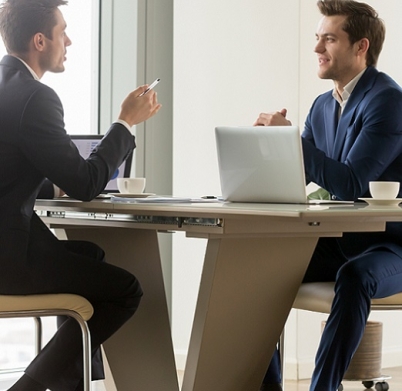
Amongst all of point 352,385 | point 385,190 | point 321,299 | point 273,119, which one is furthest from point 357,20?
point 352,385

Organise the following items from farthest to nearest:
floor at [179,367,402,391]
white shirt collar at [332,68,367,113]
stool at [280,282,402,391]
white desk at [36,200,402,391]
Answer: floor at [179,367,402,391] < white shirt collar at [332,68,367,113] < stool at [280,282,402,391] < white desk at [36,200,402,391]

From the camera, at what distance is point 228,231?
1956 mm

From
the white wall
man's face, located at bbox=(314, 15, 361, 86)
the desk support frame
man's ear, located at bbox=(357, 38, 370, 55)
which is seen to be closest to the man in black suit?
the desk support frame

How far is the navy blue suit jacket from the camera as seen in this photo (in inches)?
99.9

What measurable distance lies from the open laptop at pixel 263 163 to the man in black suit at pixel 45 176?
308 mm

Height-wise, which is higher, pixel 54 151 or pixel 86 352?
pixel 54 151

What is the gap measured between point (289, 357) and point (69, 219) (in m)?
1.63

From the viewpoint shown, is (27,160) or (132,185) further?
(132,185)

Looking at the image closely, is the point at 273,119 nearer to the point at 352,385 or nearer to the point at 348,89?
the point at 348,89

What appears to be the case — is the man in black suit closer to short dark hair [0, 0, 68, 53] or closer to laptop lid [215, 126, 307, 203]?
short dark hair [0, 0, 68, 53]

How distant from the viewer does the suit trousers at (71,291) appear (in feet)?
A: 7.18

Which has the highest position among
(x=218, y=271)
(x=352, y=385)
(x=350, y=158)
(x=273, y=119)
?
(x=273, y=119)

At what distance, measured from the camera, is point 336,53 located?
292 centimetres

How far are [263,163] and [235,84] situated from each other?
1.74 metres
